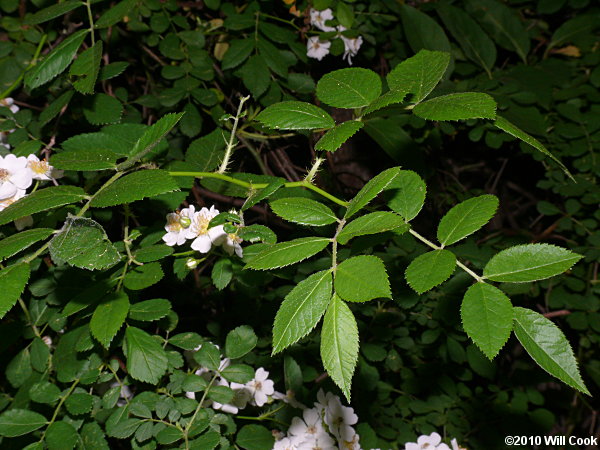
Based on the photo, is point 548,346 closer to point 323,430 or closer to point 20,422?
point 323,430

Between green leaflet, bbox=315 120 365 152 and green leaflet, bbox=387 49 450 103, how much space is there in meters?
0.09

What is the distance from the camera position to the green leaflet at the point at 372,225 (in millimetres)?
662

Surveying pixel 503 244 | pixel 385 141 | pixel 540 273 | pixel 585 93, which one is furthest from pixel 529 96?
pixel 540 273

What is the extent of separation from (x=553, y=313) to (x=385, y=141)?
3.50 ft

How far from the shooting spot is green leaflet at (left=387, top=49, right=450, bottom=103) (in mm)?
787

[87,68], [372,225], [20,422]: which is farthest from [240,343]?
[87,68]

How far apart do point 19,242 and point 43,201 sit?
0.07 meters

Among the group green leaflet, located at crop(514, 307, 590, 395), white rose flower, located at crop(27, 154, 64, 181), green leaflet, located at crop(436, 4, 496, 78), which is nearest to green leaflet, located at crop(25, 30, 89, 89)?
white rose flower, located at crop(27, 154, 64, 181)

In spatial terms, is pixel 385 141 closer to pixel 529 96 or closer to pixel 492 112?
pixel 529 96

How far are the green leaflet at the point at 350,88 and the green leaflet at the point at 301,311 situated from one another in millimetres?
295

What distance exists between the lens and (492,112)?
2.16ft

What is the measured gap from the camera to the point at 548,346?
69cm

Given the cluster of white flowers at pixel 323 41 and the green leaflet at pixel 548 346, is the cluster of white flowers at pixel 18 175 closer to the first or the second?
the green leaflet at pixel 548 346

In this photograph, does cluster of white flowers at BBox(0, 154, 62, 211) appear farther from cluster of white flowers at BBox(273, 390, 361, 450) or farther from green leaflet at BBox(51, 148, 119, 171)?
cluster of white flowers at BBox(273, 390, 361, 450)
